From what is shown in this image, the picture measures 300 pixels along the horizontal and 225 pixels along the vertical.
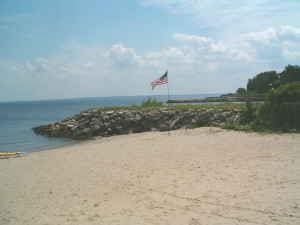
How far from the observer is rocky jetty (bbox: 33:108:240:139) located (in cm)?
2341

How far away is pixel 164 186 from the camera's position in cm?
890

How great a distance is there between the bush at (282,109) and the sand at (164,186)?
2.81m

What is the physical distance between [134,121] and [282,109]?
41.7ft

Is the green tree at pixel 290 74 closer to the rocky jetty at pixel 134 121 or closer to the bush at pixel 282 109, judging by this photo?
the rocky jetty at pixel 134 121

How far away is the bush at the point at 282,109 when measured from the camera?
17562 millimetres

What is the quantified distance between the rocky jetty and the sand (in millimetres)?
8221

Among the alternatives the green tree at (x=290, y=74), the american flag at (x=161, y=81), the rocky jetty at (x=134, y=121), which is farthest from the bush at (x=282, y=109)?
the green tree at (x=290, y=74)

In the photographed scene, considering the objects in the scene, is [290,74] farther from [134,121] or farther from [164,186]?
[164,186]

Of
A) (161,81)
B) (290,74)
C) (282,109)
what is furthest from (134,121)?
(290,74)

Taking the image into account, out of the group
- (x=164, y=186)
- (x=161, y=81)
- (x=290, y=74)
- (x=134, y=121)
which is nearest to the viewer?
(x=164, y=186)

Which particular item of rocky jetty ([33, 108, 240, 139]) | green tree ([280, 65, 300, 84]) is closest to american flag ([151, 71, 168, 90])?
rocky jetty ([33, 108, 240, 139])

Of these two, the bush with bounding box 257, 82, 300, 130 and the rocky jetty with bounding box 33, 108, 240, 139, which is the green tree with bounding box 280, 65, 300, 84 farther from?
the bush with bounding box 257, 82, 300, 130

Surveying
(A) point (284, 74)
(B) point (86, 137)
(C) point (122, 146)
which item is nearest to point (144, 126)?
(B) point (86, 137)

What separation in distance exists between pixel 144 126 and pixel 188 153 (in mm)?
13849
